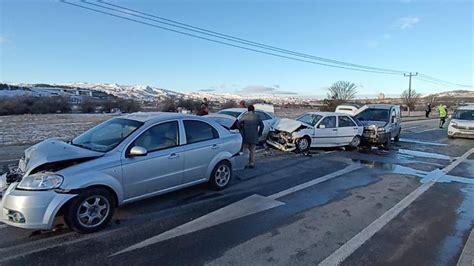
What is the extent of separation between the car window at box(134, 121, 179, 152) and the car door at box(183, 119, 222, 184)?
0.77 feet

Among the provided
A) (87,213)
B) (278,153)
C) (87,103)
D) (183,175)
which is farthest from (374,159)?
(87,103)

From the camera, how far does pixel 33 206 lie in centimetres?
408

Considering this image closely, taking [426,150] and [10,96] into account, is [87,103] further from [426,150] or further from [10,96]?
[426,150]

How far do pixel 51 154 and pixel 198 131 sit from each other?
8.36ft

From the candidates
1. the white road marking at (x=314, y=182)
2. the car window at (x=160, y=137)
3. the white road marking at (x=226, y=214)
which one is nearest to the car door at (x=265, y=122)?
the white road marking at (x=314, y=182)

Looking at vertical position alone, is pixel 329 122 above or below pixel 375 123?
above

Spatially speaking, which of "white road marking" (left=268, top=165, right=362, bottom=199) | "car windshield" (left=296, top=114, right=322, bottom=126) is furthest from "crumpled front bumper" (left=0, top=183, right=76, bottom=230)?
"car windshield" (left=296, top=114, right=322, bottom=126)

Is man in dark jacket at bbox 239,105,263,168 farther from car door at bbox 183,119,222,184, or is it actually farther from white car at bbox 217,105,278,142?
white car at bbox 217,105,278,142

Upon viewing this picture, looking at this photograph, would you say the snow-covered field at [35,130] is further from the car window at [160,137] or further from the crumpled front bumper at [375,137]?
the crumpled front bumper at [375,137]

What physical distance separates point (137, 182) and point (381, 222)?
3.89 meters

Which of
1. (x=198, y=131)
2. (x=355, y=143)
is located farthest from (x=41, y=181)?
(x=355, y=143)

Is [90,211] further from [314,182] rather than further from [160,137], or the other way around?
[314,182]

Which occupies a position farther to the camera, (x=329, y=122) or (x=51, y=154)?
(x=329, y=122)

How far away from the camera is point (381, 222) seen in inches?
206
